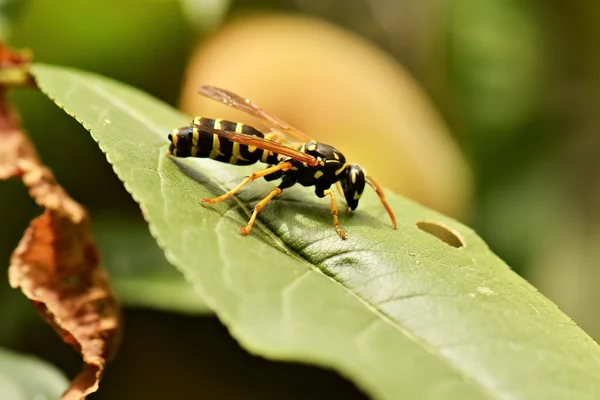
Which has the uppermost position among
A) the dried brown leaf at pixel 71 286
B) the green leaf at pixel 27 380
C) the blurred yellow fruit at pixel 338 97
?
the blurred yellow fruit at pixel 338 97

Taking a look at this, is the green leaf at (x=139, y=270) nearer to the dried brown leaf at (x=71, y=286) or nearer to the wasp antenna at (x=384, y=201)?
the dried brown leaf at (x=71, y=286)

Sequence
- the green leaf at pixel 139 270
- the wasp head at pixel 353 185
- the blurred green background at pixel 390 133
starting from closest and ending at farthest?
the wasp head at pixel 353 185 → the green leaf at pixel 139 270 → the blurred green background at pixel 390 133

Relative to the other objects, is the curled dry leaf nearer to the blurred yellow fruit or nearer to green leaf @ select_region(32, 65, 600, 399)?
green leaf @ select_region(32, 65, 600, 399)

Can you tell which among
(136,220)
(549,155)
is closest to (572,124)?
(549,155)

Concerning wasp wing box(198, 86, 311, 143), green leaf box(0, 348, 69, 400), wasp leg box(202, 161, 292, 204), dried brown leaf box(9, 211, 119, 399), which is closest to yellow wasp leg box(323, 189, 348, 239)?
wasp leg box(202, 161, 292, 204)

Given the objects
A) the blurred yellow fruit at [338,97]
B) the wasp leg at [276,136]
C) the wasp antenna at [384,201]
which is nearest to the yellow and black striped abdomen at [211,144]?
the wasp leg at [276,136]
